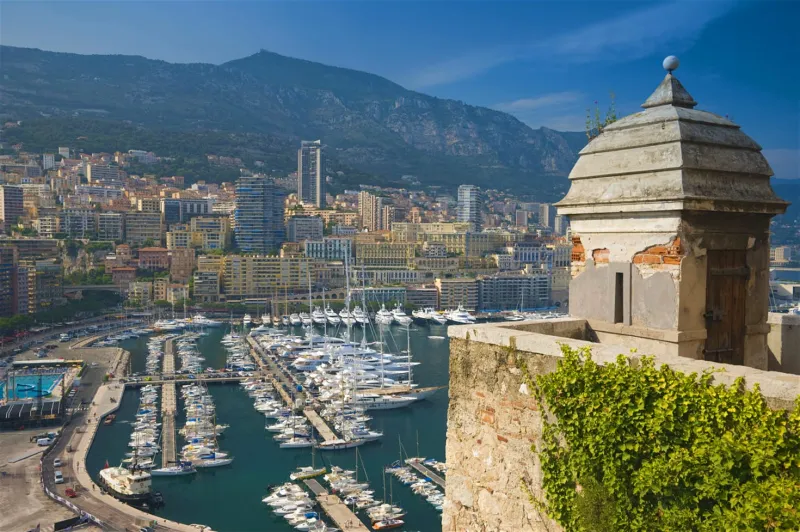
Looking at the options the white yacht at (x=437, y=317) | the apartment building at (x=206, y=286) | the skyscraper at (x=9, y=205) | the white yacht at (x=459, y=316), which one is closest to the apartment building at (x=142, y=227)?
the skyscraper at (x=9, y=205)

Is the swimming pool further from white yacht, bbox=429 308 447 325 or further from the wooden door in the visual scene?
the wooden door

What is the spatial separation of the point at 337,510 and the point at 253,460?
5.06m

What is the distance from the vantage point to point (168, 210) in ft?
260

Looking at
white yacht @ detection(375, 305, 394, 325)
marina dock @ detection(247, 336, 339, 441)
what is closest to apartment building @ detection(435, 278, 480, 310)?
white yacht @ detection(375, 305, 394, 325)

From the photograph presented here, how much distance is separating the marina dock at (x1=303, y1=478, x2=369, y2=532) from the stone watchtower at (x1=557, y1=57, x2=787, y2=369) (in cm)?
1433

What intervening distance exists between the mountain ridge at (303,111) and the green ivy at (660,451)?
11989 centimetres

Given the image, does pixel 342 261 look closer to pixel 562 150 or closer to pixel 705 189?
pixel 705 189

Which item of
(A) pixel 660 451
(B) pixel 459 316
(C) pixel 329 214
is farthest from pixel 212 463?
(C) pixel 329 214

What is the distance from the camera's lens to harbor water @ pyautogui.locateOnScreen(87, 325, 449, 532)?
57.8 feet

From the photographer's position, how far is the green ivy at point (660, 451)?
1.98m

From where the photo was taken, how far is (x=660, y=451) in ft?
7.28

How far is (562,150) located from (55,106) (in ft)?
393

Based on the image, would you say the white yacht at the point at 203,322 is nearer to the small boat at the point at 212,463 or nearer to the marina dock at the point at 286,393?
the marina dock at the point at 286,393

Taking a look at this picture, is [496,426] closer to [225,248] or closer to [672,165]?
[672,165]
